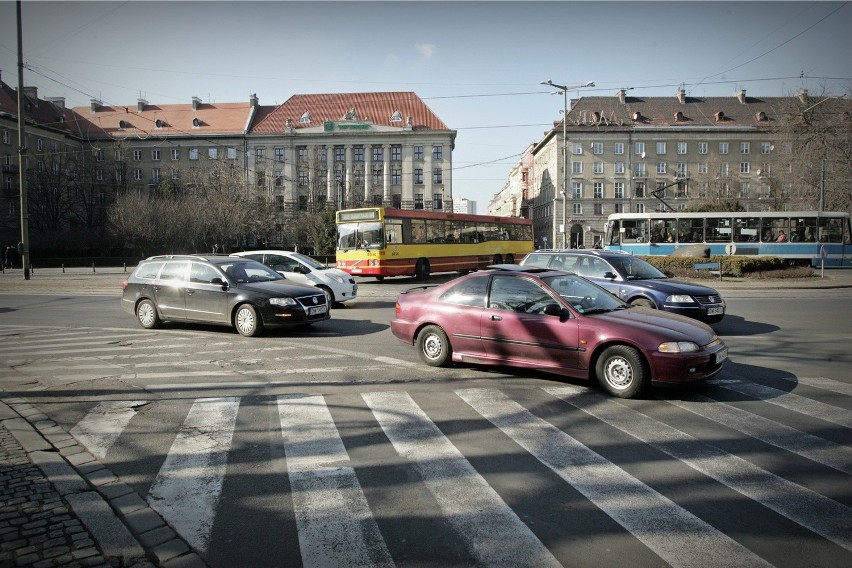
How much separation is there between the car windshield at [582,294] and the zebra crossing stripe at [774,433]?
155cm

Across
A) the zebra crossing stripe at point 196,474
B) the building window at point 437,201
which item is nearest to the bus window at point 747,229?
the zebra crossing stripe at point 196,474

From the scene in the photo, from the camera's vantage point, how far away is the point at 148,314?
12578 millimetres

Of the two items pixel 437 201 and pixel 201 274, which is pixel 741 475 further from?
pixel 437 201

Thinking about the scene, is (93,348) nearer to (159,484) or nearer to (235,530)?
(159,484)

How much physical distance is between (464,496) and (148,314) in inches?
416

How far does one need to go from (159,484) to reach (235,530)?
108cm

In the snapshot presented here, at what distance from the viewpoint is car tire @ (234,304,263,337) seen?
11.3 meters

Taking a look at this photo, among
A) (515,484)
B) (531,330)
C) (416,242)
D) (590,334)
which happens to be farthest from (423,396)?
(416,242)

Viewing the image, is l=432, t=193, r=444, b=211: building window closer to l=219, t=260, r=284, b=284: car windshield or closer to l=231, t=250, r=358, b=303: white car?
l=231, t=250, r=358, b=303: white car

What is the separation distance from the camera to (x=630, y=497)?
4.09 metres

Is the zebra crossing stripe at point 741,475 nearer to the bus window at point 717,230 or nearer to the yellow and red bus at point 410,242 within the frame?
the yellow and red bus at point 410,242

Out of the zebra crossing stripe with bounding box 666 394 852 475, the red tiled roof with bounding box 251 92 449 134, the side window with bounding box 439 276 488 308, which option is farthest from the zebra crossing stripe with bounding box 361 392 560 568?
the red tiled roof with bounding box 251 92 449 134

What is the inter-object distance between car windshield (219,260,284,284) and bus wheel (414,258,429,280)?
14.7m

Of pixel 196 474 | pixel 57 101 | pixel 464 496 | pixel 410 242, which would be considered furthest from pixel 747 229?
pixel 57 101
